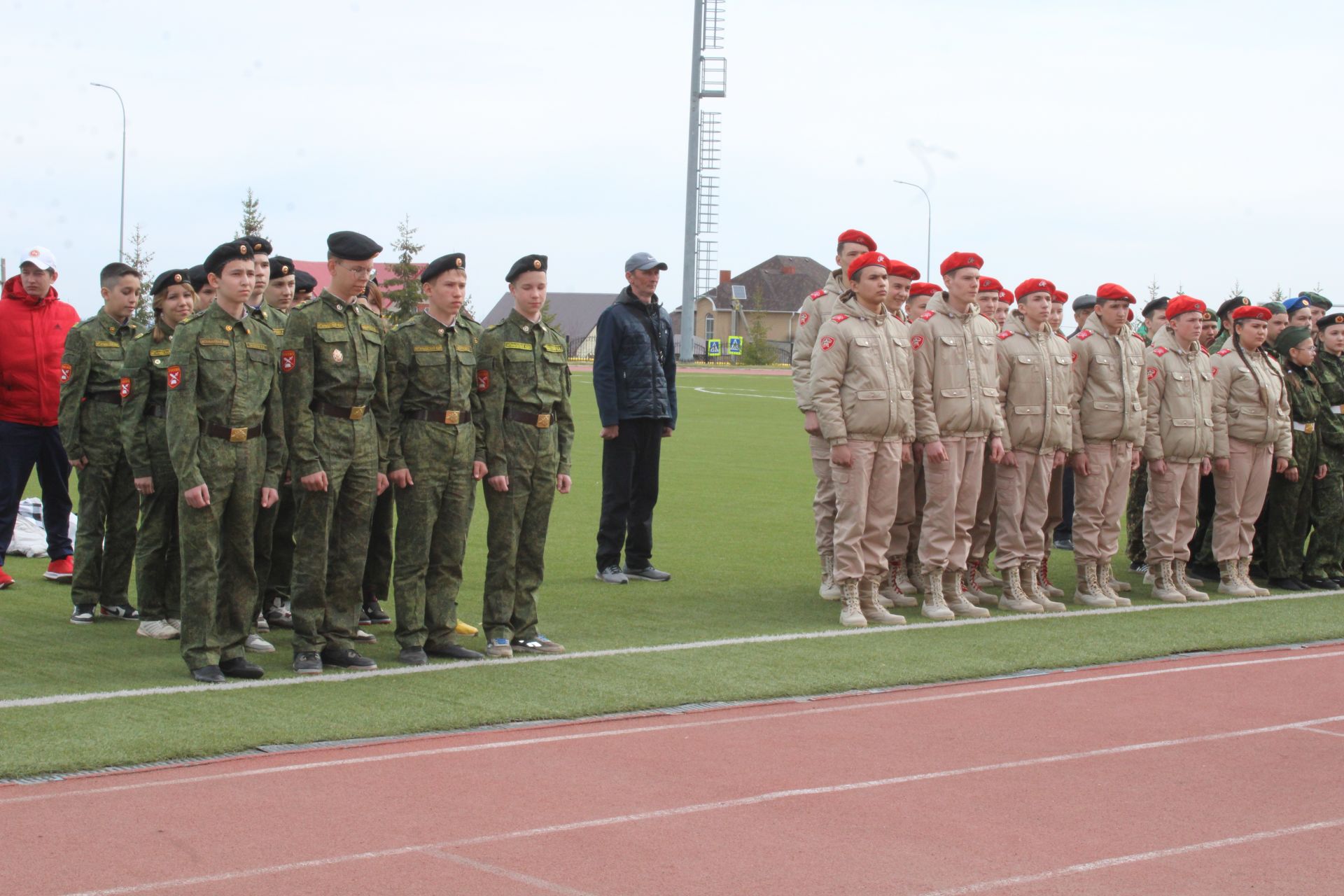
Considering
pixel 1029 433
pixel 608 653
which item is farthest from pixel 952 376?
pixel 608 653

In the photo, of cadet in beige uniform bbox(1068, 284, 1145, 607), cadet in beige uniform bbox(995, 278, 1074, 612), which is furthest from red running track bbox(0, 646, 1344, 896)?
cadet in beige uniform bbox(1068, 284, 1145, 607)

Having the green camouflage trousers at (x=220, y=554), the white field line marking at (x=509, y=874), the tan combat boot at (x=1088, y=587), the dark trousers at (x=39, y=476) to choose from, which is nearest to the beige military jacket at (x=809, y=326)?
the tan combat boot at (x=1088, y=587)

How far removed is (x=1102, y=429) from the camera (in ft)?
36.1

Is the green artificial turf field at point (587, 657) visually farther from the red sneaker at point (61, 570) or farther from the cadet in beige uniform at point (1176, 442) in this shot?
the cadet in beige uniform at point (1176, 442)

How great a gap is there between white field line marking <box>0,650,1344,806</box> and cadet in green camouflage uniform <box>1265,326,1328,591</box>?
2.92 meters

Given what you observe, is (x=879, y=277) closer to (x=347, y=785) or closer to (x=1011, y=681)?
(x=1011, y=681)

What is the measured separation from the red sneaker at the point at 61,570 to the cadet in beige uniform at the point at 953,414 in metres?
5.85

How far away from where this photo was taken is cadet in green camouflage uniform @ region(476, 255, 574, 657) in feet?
27.9

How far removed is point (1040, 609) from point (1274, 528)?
279cm

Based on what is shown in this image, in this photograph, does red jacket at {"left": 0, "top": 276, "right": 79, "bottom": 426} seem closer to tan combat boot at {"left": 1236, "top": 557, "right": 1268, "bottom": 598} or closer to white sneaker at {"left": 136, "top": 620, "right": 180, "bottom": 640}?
white sneaker at {"left": 136, "top": 620, "right": 180, "bottom": 640}

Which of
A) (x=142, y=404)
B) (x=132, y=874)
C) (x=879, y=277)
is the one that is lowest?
(x=132, y=874)

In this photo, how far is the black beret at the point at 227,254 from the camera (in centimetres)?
768

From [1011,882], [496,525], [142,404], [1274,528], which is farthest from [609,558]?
[1011,882]

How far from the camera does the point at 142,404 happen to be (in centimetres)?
893
